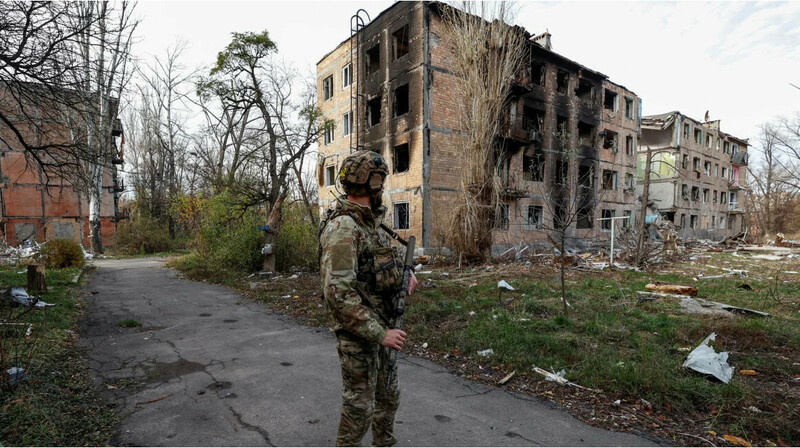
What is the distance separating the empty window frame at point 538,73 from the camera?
69.3ft

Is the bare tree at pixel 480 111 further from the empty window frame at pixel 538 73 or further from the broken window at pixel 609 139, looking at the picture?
the broken window at pixel 609 139

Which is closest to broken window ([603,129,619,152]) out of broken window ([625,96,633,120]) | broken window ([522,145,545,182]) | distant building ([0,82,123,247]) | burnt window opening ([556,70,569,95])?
broken window ([625,96,633,120])

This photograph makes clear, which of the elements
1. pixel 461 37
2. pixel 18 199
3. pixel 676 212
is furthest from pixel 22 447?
pixel 676 212

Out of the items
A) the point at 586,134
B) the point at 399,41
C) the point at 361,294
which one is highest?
the point at 399,41

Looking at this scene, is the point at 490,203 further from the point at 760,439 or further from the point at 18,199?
the point at 18,199

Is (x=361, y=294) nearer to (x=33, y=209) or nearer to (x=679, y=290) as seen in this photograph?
(x=679, y=290)

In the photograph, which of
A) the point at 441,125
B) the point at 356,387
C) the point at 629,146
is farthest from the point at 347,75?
the point at 356,387

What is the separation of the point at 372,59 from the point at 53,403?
2030 cm

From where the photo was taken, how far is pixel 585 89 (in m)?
24.5

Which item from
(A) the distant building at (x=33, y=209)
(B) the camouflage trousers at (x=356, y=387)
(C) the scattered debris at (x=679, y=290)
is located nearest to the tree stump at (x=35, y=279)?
(B) the camouflage trousers at (x=356, y=387)

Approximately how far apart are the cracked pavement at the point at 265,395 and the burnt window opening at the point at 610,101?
2717 centimetres

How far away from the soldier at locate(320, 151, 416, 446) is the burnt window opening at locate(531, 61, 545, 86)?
2172 centimetres

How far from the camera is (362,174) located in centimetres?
241

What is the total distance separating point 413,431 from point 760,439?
270cm
